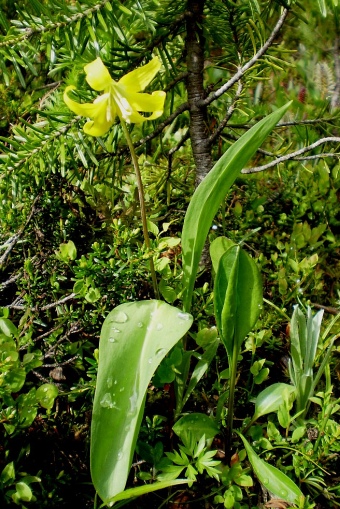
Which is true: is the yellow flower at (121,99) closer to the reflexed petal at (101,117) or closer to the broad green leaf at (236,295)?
the reflexed petal at (101,117)

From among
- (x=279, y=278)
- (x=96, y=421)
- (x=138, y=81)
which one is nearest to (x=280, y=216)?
(x=279, y=278)

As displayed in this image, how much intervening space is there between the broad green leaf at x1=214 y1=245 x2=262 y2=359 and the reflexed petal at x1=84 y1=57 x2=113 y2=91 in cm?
36

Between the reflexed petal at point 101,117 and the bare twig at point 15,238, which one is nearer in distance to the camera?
the reflexed petal at point 101,117

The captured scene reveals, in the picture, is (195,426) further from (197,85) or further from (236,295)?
(197,85)

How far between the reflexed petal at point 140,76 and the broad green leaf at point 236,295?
328mm

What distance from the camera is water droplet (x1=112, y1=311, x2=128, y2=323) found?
2.72 ft

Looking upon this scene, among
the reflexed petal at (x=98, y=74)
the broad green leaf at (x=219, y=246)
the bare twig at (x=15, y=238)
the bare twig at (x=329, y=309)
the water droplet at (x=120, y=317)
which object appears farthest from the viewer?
the bare twig at (x=329, y=309)

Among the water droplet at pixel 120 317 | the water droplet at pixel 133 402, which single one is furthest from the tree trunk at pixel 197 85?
the water droplet at pixel 133 402

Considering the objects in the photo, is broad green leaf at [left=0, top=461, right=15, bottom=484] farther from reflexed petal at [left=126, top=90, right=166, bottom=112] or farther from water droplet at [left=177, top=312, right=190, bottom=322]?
reflexed petal at [left=126, top=90, right=166, bottom=112]

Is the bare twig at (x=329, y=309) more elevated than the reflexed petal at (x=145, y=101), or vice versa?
the reflexed petal at (x=145, y=101)

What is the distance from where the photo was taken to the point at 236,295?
0.87 m

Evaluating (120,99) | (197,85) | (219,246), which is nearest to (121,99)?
(120,99)

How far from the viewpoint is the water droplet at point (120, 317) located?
0.83 m

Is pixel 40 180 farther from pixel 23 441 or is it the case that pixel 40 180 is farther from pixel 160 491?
pixel 160 491
